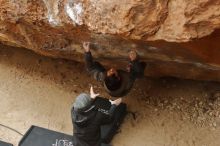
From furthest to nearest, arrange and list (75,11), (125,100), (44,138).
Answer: (125,100)
(44,138)
(75,11)

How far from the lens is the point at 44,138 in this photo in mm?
4906

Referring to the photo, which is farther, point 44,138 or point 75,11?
point 44,138

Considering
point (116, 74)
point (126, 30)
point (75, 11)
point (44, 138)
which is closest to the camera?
point (126, 30)

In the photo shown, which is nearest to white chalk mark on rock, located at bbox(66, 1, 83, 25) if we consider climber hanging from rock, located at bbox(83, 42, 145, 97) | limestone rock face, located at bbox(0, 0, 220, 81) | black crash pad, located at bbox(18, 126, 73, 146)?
limestone rock face, located at bbox(0, 0, 220, 81)

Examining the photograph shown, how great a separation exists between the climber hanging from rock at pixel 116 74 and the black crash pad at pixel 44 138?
2.73 ft

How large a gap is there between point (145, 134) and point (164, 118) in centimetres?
30

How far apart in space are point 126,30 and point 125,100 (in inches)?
62.6

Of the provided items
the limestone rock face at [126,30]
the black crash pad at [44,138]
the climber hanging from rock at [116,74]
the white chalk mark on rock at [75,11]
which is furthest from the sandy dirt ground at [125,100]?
the white chalk mark on rock at [75,11]

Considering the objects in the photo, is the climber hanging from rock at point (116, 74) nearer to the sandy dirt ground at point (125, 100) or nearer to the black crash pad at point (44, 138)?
the sandy dirt ground at point (125, 100)

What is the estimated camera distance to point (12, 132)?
5.21 m

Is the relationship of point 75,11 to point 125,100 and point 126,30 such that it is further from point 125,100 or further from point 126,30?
point 125,100

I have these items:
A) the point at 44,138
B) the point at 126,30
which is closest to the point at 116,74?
the point at 126,30

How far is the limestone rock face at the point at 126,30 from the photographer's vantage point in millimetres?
3510

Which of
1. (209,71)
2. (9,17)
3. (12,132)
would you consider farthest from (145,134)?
(9,17)
